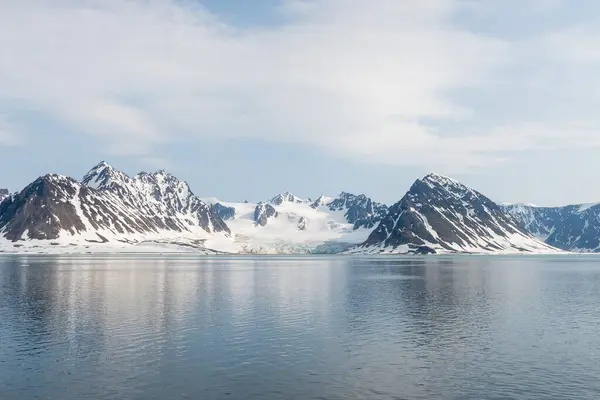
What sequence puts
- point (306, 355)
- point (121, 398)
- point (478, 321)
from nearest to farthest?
point (121, 398) < point (306, 355) < point (478, 321)

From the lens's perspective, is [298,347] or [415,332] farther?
[415,332]

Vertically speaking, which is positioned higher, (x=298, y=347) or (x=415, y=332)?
(x=298, y=347)

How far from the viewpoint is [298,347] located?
62.2m

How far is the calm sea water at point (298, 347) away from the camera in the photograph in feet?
150

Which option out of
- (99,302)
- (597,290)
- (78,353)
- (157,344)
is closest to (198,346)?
(157,344)

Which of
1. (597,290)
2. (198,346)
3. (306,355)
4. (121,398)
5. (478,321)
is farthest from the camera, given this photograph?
(597,290)

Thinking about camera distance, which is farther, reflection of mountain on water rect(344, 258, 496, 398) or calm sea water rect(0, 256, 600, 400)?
reflection of mountain on water rect(344, 258, 496, 398)

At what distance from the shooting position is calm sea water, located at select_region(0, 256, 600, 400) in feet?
150

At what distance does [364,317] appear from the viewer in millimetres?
84562

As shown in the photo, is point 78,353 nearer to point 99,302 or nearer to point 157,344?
point 157,344

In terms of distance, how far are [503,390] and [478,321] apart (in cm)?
3690

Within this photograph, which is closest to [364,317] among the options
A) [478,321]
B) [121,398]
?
[478,321]

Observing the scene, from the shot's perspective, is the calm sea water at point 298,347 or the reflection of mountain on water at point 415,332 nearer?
the calm sea water at point 298,347

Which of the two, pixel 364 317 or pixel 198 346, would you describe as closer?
pixel 198 346
